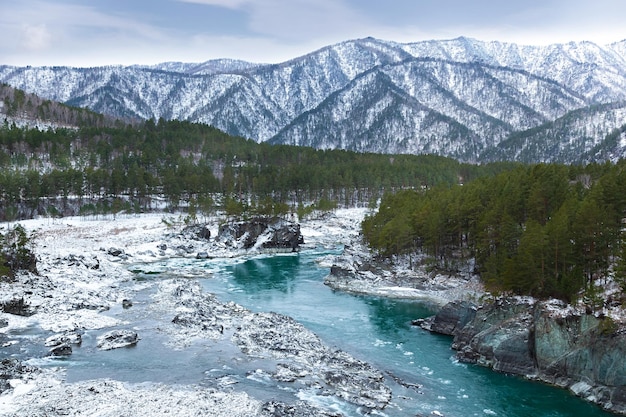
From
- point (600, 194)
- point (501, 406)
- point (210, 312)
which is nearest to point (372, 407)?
point (501, 406)

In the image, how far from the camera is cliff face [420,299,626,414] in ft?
134

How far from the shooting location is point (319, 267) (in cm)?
9762

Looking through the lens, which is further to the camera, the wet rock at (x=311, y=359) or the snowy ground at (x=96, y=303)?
the wet rock at (x=311, y=359)

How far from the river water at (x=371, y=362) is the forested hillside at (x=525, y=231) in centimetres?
1138

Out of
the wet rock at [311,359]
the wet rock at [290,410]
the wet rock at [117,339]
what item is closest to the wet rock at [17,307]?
the wet rock at [117,339]

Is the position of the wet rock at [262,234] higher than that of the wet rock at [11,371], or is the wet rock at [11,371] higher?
the wet rock at [262,234]

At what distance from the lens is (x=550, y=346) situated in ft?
150

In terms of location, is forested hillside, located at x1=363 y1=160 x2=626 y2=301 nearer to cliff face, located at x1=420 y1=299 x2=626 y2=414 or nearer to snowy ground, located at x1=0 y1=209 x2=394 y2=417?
cliff face, located at x1=420 y1=299 x2=626 y2=414

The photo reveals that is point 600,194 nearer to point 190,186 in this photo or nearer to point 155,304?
point 155,304

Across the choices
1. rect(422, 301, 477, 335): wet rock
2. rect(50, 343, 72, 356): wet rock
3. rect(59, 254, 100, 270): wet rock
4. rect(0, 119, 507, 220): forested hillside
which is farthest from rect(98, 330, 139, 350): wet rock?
rect(0, 119, 507, 220): forested hillside

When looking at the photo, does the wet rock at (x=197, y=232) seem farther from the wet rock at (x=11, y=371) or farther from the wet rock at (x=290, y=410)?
the wet rock at (x=290, y=410)

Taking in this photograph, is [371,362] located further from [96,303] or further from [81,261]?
[81,261]

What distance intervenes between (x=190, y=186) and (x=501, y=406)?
132314 mm

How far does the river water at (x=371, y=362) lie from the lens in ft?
128
